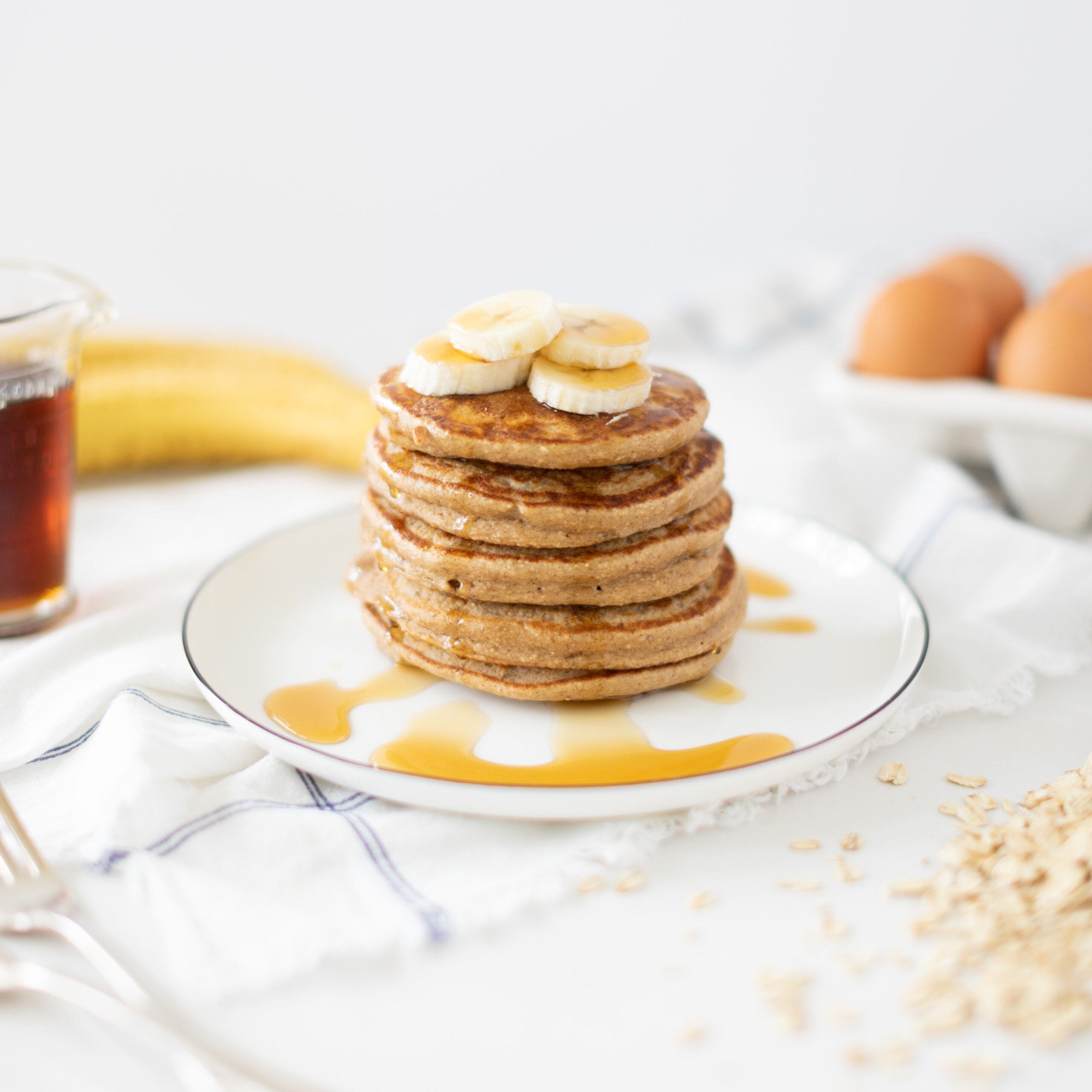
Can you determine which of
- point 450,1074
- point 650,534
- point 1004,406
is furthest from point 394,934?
point 1004,406

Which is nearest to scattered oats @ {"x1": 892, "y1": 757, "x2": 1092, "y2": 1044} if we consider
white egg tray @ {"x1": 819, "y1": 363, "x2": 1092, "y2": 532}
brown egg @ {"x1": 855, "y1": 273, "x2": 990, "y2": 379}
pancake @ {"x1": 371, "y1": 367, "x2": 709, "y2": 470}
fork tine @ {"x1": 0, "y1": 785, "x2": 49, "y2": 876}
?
pancake @ {"x1": 371, "y1": 367, "x2": 709, "y2": 470}

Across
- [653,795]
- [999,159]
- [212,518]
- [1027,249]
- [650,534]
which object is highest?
[999,159]

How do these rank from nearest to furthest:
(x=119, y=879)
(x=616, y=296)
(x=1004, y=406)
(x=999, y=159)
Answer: (x=119, y=879), (x=1004, y=406), (x=999, y=159), (x=616, y=296)

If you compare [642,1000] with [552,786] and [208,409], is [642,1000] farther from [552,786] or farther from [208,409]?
[208,409]

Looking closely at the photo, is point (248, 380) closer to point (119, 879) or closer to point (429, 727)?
point (429, 727)

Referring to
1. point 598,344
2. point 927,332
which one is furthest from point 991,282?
point 598,344
